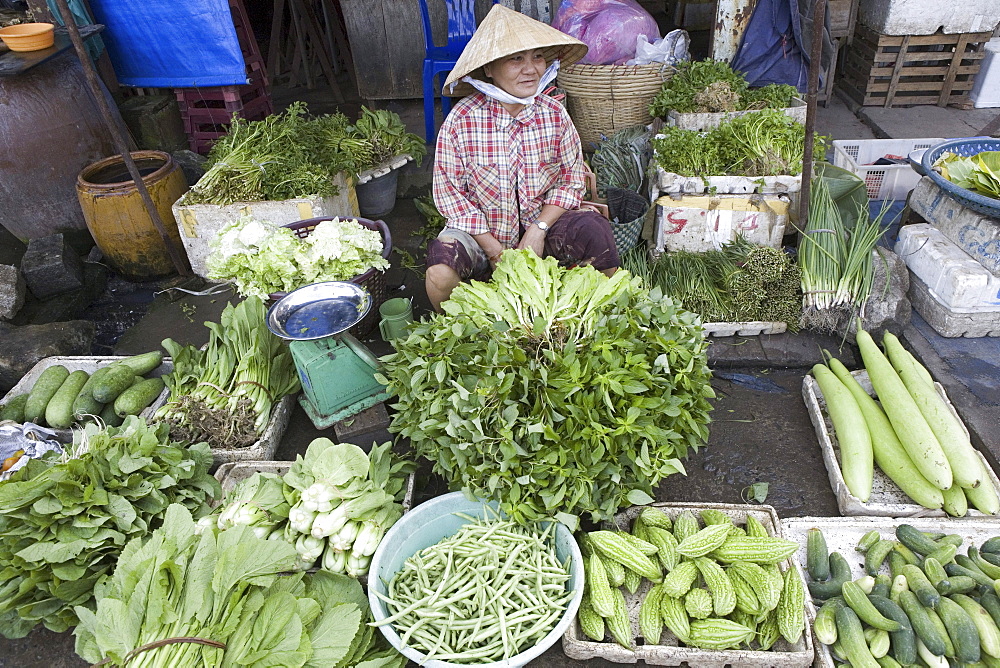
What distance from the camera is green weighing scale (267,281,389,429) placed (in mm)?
2777

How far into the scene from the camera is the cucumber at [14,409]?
122 inches

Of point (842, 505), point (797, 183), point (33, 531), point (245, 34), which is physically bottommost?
point (842, 505)

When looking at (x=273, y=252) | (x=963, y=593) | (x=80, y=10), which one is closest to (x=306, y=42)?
(x=80, y=10)

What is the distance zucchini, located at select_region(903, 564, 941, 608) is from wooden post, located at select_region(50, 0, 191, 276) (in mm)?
4827

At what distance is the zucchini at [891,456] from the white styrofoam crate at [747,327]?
626 mm

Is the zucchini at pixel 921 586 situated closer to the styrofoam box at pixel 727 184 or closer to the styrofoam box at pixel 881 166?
the styrofoam box at pixel 727 184

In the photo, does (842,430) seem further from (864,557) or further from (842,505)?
(864,557)

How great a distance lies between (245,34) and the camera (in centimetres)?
601

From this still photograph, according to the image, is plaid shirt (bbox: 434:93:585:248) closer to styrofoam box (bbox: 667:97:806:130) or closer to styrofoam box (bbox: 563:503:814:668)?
styrofoam box (bbox: 667:97:806:130)

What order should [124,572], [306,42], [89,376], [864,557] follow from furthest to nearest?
1. [306,42]
2. [89,376]
3. [864,557]
4. [124,572]

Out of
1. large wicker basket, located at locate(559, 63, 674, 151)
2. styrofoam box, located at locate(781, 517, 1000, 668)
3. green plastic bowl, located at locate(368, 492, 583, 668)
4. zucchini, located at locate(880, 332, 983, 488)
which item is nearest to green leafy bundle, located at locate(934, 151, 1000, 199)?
zucchini, located at locate(880, 332, 983, 488)

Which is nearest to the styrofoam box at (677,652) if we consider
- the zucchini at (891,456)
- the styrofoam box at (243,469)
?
→ the zucchini at (891,456)

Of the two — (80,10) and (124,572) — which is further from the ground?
(80,10)

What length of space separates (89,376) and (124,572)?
75.7 inches
